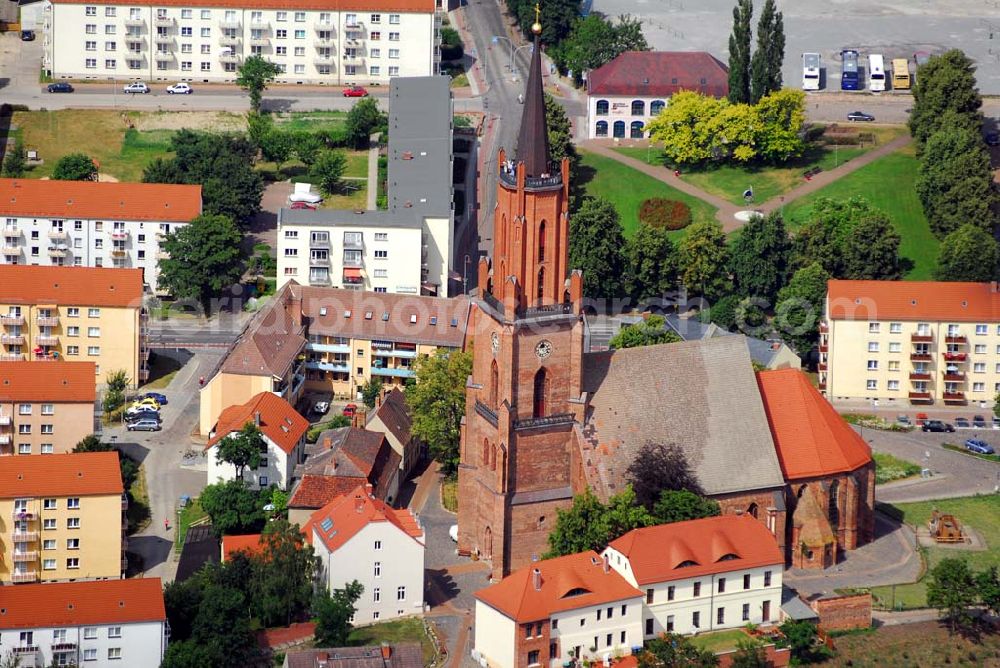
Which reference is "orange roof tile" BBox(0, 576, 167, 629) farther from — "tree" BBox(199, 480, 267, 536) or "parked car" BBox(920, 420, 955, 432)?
"parked car" BBox(920, 420, 955, 432)

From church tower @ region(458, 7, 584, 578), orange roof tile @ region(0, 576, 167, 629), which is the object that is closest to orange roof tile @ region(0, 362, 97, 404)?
orange roof tile @ region(0, 576, 167, 629)

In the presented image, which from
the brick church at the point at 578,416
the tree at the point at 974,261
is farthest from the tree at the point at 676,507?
the tree at the point at 974,261

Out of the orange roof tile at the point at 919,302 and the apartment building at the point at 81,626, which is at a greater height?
the orange roof tile at the point at 919,302

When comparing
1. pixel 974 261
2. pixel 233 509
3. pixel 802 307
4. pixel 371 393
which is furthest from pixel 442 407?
pixel 974 261

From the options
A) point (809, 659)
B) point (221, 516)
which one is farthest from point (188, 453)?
point (809, 659)

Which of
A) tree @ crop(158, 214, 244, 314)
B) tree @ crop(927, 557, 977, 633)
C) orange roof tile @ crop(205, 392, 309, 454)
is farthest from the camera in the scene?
tree @ crop(158, 214, 244, 314)

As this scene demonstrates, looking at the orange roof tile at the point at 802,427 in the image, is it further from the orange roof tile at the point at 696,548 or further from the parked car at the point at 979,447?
the parked car at the point at 979,447

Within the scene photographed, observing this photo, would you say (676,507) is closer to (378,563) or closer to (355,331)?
(378,563)

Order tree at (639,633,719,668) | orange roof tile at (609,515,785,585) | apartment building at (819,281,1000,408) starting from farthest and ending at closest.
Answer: apartment building at (819,281,1000,408) < orange roof tile at (609,515,785,585) < tree at (639,633,719,668)
